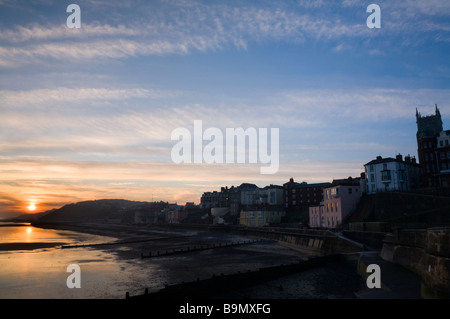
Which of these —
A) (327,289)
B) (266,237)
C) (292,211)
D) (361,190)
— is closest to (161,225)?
(292,211)

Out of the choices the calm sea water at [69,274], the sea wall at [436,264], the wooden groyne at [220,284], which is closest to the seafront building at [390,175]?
the wooden groyne at [220,284]

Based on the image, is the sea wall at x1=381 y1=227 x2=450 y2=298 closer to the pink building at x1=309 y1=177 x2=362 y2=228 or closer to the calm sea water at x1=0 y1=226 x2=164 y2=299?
the calm sea water at x1=0 y1=226 x2=164 y2=299

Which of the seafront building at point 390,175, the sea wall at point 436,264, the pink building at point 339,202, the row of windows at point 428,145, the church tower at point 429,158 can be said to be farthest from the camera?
the row of windows at point 428,145

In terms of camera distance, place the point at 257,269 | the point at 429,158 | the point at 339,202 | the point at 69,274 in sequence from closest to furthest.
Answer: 1. the point at 257,269
2. the point at 69,274
3. the point at 339,202
4. the point at 429,158

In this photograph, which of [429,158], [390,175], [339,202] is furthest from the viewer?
[429,158]

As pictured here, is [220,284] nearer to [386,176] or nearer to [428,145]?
[386,176]

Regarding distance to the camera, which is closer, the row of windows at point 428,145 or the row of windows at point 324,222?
the row of windows at point 324,222

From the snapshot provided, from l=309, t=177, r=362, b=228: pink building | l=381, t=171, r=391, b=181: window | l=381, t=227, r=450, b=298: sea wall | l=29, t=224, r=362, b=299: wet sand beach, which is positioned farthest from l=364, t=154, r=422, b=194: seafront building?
l=381, t=227, r=450, b=298: sea wall

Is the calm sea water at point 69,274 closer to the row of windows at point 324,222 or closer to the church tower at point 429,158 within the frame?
the row of windows at point 324,222

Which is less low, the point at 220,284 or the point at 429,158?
the point at 429,158

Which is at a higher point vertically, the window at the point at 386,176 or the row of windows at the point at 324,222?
the window at the point at 386,176

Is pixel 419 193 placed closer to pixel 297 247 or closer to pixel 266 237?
pixel 297 247

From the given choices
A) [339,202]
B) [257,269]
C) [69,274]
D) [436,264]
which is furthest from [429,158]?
[69,274]
